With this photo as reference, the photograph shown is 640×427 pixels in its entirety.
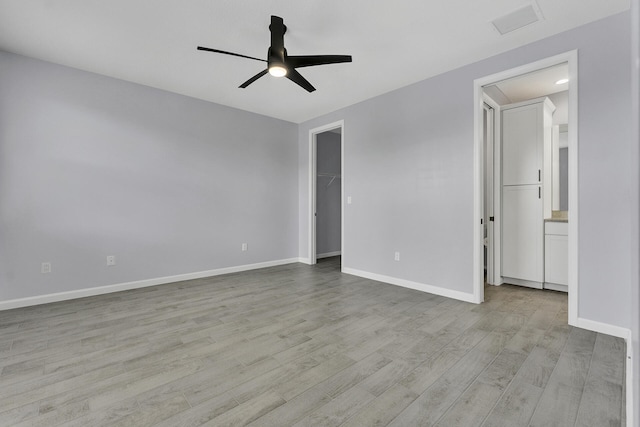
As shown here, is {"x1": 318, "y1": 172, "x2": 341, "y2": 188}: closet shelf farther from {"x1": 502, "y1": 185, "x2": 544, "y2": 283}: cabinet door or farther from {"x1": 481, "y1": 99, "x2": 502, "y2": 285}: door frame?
{"x1": 502, "y1": 185, "x2": 544, "y2": 283}: cabinet door

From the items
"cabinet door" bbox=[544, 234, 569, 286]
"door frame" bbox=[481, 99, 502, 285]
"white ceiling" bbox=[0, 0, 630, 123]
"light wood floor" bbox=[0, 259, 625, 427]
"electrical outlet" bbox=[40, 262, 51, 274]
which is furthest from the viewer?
"door frame" bbox=[481, 99, 502, 285]

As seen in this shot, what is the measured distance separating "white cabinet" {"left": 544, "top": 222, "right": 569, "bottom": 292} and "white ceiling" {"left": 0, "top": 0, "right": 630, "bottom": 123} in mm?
2253

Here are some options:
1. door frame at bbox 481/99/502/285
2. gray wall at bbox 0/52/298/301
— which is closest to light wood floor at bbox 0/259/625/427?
gray wall at bbox 0/52/298/301

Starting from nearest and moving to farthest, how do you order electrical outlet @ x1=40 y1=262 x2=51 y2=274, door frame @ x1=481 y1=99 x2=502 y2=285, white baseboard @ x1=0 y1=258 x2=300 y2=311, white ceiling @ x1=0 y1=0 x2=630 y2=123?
1. white ceiling @ x1=0 y1=0 x2=630 y2=123
2. white baseboard @ x1=0 y1=258 x2=300 y2=311
3. electrical outlet @ x1=40 y1=262 x2=51 y2=274
4. door frame @ x1=481 y1=99 x2=502 y2=285

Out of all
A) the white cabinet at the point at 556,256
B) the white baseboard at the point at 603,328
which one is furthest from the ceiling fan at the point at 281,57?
the white cabinet at the point at 556,256

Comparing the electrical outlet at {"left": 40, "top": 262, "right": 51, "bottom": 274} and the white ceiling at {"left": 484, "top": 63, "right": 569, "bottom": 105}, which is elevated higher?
the white ceiling at {"left": 484, "top": 63, "right": 569, "bottom": 105}

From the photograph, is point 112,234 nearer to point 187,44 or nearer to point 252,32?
point 187,44

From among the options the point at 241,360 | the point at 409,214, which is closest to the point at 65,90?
the point at 241,360

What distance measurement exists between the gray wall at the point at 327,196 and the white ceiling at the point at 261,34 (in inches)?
106

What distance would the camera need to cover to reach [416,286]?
370cm

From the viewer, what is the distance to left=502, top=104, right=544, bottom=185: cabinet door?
12.2 feet

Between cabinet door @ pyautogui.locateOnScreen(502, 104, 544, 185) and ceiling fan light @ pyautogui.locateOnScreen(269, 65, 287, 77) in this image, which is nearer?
ceiling fan light @ pyautogui.locateOnScreen(269, 65, 287, 77)

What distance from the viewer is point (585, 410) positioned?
4.93 ft

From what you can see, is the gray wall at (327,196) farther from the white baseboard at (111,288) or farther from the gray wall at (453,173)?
the white baseboard at (111,288)
